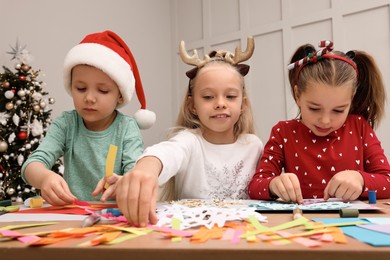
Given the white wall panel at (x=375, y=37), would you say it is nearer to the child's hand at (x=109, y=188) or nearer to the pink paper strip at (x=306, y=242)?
the child's hand at (x=109, y=188)

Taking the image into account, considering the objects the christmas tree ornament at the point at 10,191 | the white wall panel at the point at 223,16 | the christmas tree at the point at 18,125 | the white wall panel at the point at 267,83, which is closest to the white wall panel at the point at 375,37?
the white wall panel at the point at 267,83

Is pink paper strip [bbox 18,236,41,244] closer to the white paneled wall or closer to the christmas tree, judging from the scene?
the christmas tree

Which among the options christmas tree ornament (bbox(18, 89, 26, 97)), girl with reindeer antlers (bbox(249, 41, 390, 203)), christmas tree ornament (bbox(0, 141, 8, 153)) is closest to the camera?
girl with reindeer antlers (bbox(249, 41, 390, 203))

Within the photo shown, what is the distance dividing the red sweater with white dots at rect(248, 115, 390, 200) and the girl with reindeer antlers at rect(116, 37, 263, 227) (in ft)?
0.37

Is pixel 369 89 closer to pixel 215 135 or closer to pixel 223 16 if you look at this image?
pixel 215 135

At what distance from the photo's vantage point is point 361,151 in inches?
48.5

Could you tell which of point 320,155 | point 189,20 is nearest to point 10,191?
point 320,155

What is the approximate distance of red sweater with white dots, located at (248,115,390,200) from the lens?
1.20 meters

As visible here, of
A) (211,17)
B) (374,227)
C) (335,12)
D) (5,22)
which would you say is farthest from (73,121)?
(211,17)

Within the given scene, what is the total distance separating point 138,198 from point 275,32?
3089 mm

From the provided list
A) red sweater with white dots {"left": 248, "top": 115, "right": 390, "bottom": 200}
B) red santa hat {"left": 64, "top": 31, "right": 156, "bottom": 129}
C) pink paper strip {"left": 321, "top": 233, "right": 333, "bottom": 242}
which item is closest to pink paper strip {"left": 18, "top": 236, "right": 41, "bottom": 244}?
pink paper strip {"left": 321, "top": 233, "right": 333, "bottom": 242}

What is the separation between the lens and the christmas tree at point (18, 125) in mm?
2270

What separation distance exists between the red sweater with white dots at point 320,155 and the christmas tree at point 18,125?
1.64 metres

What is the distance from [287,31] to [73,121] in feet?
8.03
